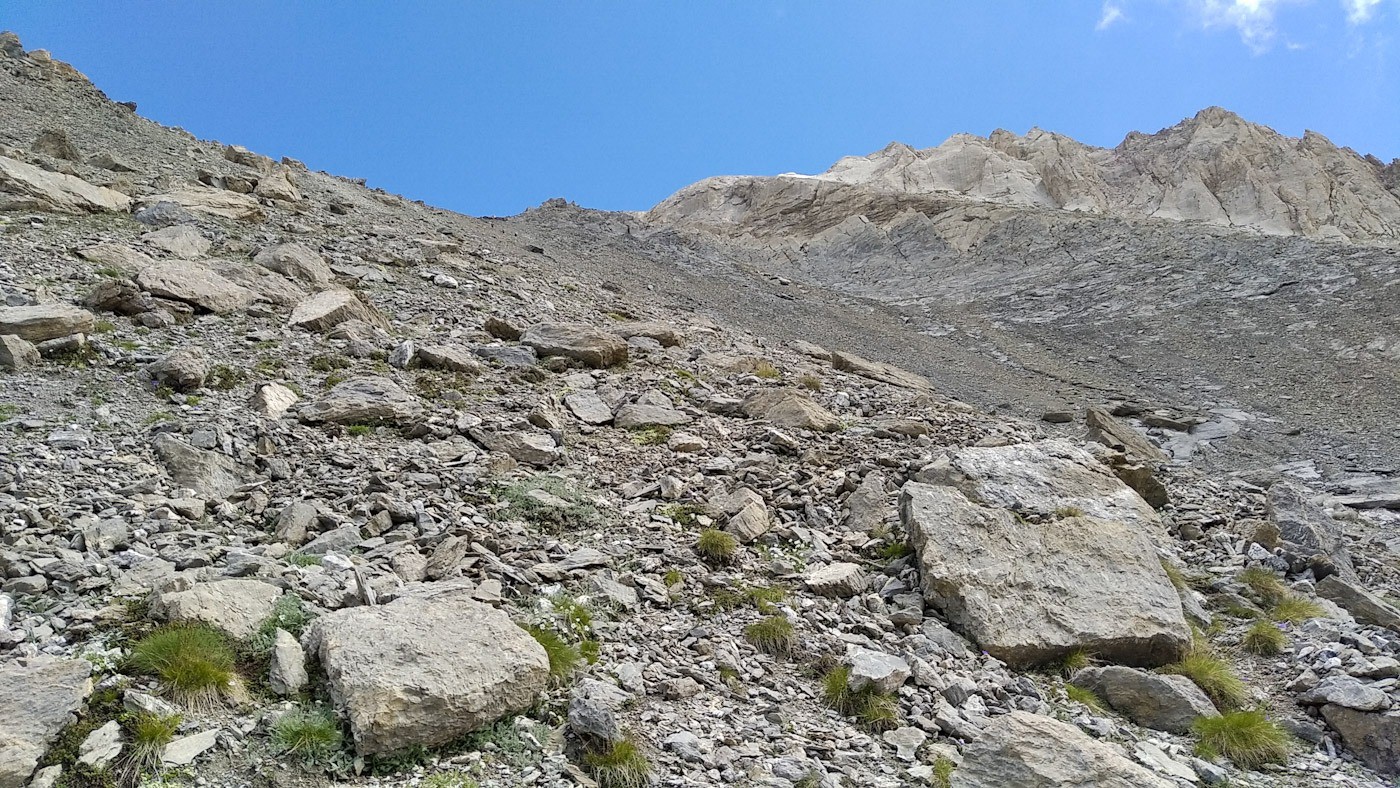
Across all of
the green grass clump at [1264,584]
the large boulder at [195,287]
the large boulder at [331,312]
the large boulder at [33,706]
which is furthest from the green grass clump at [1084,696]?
the large boulder at [195,287]

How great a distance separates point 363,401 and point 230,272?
23.0 feet

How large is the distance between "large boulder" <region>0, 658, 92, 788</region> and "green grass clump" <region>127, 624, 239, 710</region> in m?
0.35

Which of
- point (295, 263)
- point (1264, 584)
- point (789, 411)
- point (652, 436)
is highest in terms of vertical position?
point (295, 263)

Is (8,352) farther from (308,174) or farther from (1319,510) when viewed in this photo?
(308,174)

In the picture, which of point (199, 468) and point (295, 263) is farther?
point (295, 263)

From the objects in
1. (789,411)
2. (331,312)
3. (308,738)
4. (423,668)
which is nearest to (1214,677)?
(423,668)

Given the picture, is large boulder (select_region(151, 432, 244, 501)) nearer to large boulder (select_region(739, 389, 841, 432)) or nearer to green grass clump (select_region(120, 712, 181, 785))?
green grass clump (select_region(120, 712, 181, 785))

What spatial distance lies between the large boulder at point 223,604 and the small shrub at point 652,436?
633cm

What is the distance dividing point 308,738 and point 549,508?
446cm

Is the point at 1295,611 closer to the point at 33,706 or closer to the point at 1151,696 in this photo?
the point at 1151,696

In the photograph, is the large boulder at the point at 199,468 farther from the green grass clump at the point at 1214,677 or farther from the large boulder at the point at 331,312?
the green grass clump at the point at 1214,677

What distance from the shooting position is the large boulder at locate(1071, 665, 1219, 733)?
6891 mm

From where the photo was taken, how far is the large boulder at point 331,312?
1460 cm

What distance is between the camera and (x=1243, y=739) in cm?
659
